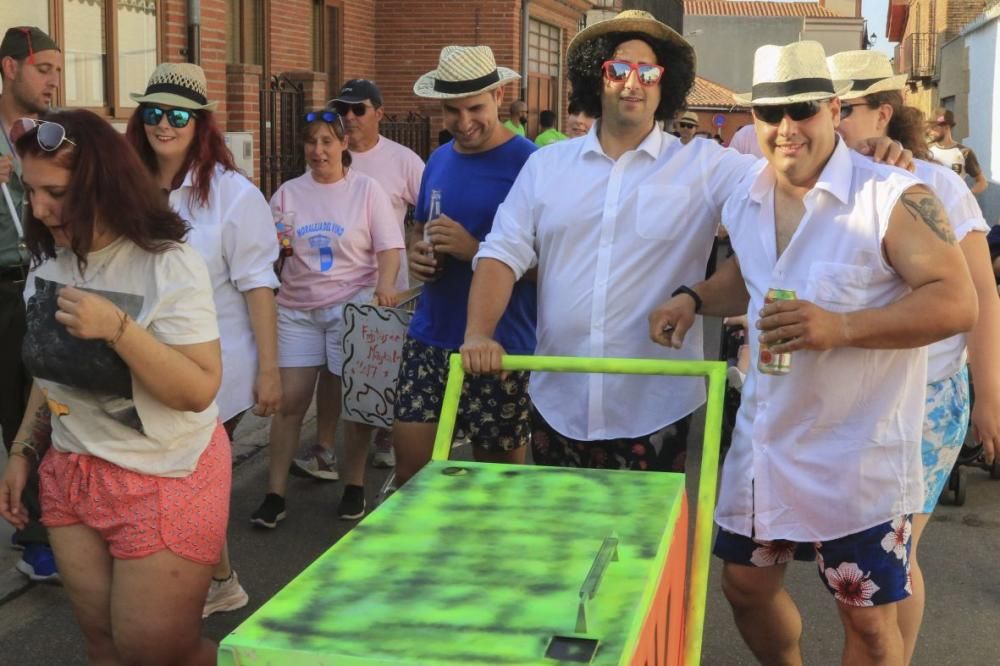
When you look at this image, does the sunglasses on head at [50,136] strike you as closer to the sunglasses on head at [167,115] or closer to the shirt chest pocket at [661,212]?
the sunglasses on head at [167,115]

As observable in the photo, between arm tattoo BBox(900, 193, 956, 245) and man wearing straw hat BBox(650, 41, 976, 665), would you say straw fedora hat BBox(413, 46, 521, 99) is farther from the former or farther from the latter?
arm tattoo BBox(900, 193, 956, 245)

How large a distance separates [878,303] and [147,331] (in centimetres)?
178

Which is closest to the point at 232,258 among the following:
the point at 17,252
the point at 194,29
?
the point at 17,252

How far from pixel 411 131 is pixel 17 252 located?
1389cm

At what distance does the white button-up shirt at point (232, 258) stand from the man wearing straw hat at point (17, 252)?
0.96 metres

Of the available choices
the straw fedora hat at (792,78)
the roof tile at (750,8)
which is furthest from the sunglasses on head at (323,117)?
the roof tile at (750,8)

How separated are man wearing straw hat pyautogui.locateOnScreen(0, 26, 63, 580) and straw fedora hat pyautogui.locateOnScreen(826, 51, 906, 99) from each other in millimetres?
3153

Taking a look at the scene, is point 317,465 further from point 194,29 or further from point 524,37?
point 524,37

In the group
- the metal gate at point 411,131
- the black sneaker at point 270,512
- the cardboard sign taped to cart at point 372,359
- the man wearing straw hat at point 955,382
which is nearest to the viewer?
the man wearing straw hat at point 955,382

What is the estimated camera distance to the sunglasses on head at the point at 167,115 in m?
4.69

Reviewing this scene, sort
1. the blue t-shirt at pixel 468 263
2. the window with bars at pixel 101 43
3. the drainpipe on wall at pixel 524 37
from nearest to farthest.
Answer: the blue t-shirt at pixel 468 263 < the window with bars at pixel 101 43 < the drainpipe on wall at pixel 524 37

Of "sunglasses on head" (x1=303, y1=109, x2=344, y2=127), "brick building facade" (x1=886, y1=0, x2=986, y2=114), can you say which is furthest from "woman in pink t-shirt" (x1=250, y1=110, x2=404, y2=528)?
"brick building facade" (x1=886, y1=0, x2=986, y2=114)

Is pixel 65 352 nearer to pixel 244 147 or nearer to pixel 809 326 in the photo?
pixel 809 326

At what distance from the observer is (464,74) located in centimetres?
487
